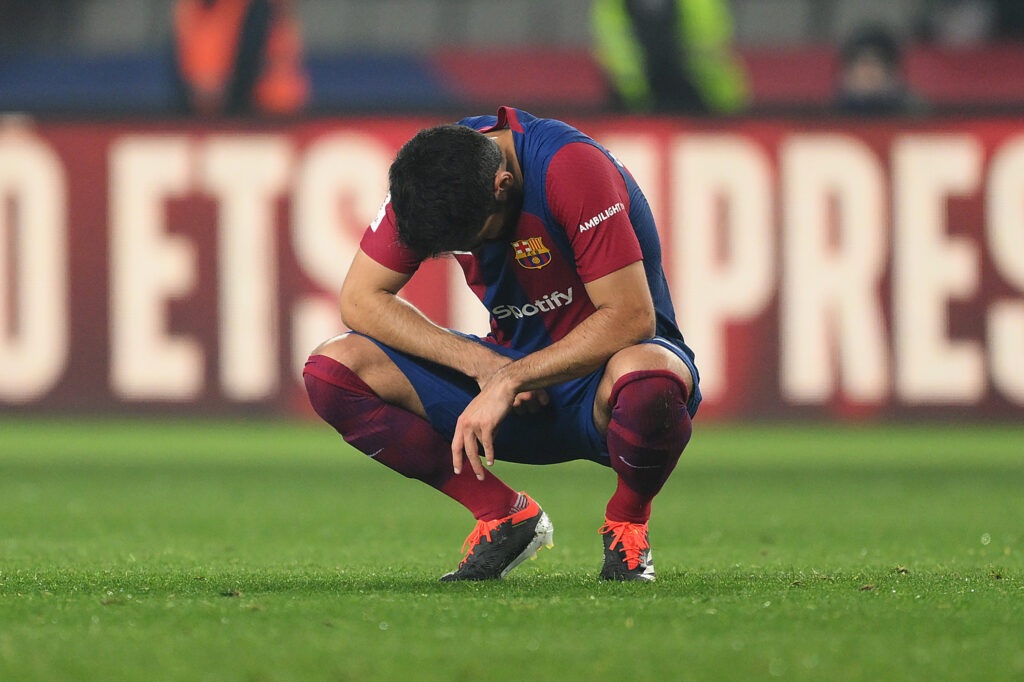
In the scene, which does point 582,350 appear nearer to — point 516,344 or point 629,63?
point 516,344

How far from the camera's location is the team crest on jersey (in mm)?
3727

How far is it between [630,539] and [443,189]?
39.6 inches

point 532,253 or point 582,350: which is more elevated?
point 532,253

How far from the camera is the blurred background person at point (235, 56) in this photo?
12758mm

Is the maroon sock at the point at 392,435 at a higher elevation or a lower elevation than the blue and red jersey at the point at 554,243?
lower

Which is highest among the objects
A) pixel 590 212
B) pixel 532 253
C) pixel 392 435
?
pixel 590 212

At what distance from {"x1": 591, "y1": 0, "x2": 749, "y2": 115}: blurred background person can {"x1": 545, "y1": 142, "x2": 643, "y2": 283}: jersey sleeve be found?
967 centimetres

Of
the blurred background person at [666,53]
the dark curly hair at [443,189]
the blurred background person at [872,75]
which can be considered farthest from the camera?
the blurred background person at [666,53]

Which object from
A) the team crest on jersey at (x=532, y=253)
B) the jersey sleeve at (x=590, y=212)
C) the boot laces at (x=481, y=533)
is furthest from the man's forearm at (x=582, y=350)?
the boot laces at (x=481, y=533)

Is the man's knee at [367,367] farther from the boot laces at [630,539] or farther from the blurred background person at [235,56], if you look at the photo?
the blurred background person at [235,56]

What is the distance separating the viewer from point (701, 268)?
11383 millimetres

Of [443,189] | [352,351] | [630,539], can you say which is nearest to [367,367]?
[352,351]

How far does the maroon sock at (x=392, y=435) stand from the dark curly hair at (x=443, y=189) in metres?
0.52

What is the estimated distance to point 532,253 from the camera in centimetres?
375
